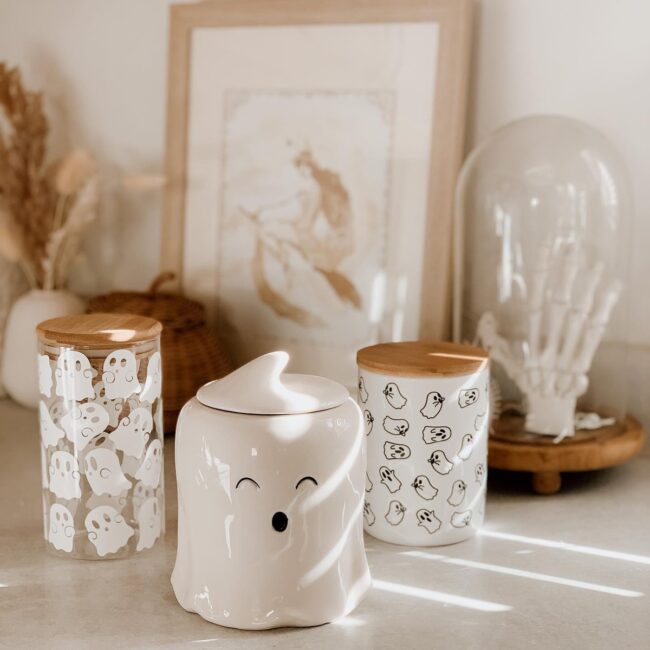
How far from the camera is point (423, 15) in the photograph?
1192mm

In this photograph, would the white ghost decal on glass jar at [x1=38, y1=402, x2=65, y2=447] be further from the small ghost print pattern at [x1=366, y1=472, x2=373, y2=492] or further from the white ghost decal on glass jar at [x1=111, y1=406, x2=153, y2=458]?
the small ghost print pattern at [x1=366, y1=472, x2=373, y2=492]

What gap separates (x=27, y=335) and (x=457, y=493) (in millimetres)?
681

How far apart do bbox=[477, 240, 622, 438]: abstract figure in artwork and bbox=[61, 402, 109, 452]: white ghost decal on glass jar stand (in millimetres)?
468

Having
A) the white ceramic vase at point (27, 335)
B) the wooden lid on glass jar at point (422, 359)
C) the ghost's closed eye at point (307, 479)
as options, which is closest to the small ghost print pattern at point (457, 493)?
the wooden lid on glass jar at point (422, 359)

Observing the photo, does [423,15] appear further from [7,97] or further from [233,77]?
Answer: [7,97]

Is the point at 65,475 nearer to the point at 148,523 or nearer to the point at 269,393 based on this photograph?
the point at 148,523

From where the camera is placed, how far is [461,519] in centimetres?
92

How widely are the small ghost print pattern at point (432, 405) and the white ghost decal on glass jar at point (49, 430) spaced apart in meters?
0.32

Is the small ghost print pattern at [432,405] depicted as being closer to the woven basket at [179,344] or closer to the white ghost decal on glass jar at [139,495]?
the white ghost decal on glass jar at [139,495]

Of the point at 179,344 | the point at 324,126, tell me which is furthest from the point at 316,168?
the point at 179,344

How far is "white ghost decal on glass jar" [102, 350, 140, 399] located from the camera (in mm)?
854

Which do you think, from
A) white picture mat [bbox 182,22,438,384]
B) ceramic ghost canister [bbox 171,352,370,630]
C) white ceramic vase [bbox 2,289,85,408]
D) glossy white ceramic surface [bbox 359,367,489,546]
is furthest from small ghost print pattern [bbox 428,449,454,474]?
white ceramic vase [bbox 2,289,85,408]

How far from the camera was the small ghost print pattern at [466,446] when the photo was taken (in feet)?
2.97

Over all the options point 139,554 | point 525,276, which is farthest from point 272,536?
point 525,276
